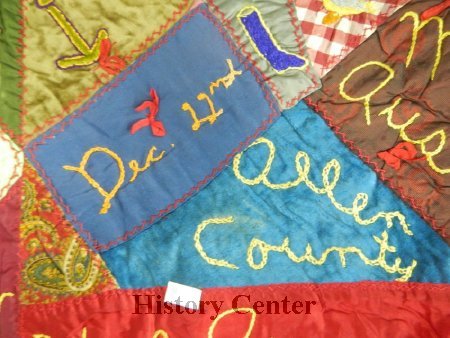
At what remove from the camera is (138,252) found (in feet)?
3.25

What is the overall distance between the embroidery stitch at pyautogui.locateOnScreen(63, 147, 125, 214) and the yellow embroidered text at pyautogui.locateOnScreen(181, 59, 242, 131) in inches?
7.8

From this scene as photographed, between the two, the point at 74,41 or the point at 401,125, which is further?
the point at 401,125

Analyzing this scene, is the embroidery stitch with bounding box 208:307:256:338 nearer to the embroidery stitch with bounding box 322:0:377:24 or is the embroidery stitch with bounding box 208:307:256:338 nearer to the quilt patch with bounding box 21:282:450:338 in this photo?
the quilt patch with bounding box 21:282:450:338

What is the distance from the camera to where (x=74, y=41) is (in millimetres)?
963

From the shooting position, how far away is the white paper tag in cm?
93

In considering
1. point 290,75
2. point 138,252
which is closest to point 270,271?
point 138,252

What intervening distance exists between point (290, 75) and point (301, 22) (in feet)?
0.45

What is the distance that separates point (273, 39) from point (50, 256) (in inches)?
28.9

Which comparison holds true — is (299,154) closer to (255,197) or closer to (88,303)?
(255,197)

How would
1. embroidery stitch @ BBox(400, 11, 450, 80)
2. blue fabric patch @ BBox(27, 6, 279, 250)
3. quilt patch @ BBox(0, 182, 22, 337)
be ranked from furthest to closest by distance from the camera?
embroidery stitch @ BBox(400, 11, 450, 80) < blue fabric patch @ BBox(27, 6, 279, 250) < quilt patch @ BBox(0, 182, 22, 337)

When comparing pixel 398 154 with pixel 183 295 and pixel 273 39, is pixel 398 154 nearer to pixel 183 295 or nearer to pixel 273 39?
pixel 273 39

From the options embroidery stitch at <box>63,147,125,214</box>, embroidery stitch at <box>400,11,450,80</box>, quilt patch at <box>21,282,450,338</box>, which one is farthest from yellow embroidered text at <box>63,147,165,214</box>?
embroidery stitch at <box>400,11,450,80</box>

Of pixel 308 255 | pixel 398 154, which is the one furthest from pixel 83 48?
pixel 398 154

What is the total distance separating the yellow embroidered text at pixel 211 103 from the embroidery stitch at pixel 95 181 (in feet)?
0.65
